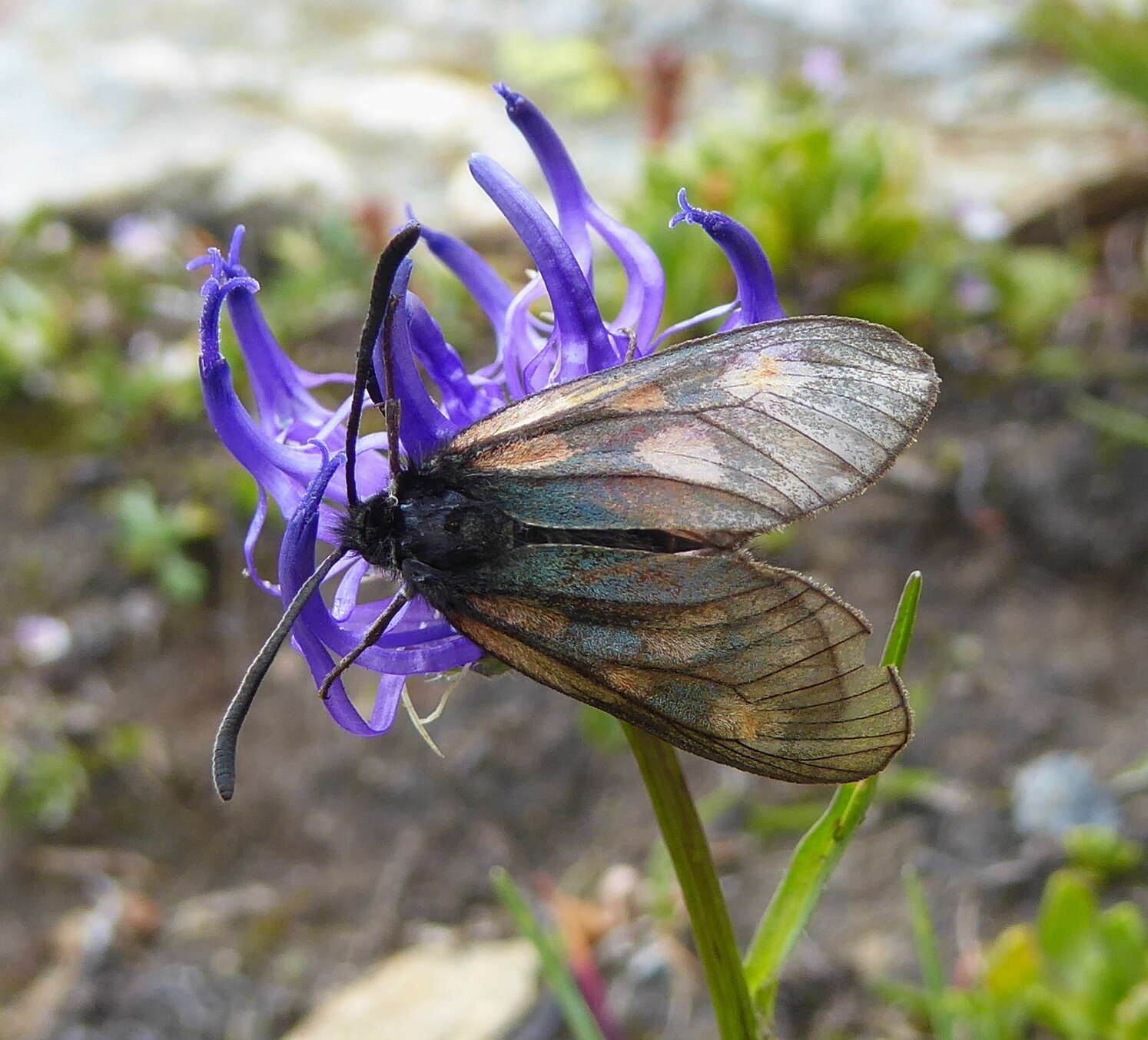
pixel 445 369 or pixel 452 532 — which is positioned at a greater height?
pixel 445 369

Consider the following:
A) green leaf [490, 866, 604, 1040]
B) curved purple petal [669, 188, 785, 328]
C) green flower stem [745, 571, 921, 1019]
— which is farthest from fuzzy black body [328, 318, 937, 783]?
green leaf [490, 866, 604, 1040]

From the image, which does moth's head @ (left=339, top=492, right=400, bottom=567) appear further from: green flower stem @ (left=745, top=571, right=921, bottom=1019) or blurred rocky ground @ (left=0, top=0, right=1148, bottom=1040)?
blurred rocky ground @ (left=0, top=0, right=1148, bottom=1040)

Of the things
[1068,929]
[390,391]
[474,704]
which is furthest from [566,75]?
[390,391]

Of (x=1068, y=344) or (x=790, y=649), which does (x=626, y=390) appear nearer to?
(x=790, y=649)

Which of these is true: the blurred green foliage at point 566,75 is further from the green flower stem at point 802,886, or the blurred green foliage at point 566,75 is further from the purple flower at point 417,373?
the green flower stem at point 802,886

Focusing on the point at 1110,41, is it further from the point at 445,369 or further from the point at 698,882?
the point at 698,882

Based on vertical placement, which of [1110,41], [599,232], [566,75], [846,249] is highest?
[566,75]

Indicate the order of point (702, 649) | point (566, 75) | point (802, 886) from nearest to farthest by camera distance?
point (702, 649) < point (802, 886) < point (566, 75)
